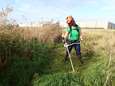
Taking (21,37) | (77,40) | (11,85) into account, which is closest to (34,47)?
(21,37)

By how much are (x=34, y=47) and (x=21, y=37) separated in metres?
0.87

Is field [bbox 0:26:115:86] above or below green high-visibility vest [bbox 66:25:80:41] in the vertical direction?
below

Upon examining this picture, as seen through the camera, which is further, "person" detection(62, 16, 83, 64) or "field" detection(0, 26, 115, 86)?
"person" detection(62, 16, 83, 64)

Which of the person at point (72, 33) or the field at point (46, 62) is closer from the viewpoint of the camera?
the field at point (46, 62)

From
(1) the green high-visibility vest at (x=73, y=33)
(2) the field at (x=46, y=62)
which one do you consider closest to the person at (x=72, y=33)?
(1) the green high-visibility vest at (x=73, y=33)

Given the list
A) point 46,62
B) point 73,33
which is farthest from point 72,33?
point 46,62

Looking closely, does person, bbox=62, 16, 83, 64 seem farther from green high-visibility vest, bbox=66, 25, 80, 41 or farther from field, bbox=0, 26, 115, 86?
field, bbox=0, 26, 115, 86

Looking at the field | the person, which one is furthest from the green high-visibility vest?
the field

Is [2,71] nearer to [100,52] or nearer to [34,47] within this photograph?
[34,47]

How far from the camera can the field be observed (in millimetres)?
12805

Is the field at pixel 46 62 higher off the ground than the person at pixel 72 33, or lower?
lower

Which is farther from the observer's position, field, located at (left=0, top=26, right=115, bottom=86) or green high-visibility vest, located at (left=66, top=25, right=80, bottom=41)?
green high-visibility vest, located at (left=66, top=25, right=80, bottom=41)

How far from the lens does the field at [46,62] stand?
42.0 feet

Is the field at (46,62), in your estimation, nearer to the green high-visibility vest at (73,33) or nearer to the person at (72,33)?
the person at (72,33)
